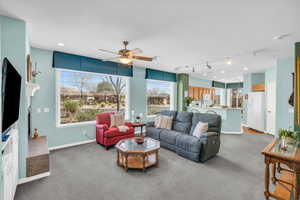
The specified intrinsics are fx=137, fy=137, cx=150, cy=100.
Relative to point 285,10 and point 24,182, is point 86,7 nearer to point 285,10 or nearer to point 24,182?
point 285,10

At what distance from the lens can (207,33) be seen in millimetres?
2664

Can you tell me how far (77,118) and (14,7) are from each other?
3.02 meters

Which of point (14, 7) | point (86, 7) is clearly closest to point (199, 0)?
point (86, 7)

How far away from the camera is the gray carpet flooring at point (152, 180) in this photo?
79.5 inches

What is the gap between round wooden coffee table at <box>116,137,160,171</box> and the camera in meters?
2.64

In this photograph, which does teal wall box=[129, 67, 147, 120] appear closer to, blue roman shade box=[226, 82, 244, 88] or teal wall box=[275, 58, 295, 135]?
teal wall box=[275, 58, 295, 135]

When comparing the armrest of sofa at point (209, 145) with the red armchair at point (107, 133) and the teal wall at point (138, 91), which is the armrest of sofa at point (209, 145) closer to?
the red armchair at point (107, 133)

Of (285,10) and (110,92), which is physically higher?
(285,10)

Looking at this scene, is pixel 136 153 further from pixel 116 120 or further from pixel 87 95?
pixel 87 95

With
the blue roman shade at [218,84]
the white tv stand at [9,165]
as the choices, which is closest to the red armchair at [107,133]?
the white tv stand at [9,165]

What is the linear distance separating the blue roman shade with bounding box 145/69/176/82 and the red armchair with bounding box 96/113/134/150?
2.48 m

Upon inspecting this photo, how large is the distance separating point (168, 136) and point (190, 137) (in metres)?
0.63

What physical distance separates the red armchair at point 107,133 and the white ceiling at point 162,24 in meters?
2.04

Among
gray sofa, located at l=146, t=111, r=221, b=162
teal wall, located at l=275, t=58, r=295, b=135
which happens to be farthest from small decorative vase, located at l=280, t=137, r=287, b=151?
teal wall, located at l=275, t=58, r=295, b=135
